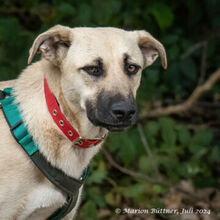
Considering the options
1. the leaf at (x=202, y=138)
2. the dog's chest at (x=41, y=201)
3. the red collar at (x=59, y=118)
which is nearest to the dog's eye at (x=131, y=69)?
the red collar at (x=59, y=118)

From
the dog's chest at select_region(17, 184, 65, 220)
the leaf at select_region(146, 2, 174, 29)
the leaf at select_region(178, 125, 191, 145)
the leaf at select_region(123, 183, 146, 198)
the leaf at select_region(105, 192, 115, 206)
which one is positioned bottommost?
the leaf at select_region(105, 192, 115, 206)

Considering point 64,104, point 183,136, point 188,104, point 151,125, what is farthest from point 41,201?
point 188,104

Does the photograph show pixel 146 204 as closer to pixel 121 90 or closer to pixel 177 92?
pixel 177 92

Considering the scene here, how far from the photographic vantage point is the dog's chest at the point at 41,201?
2723 mm

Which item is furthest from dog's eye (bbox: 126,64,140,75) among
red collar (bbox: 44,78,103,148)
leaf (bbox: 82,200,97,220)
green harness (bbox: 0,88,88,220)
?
leaf (bbox: 82,200,97,220)

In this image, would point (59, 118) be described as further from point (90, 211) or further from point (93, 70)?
point (90, 211)

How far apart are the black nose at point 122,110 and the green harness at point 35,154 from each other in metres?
0.56

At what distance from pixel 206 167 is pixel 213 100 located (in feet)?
4.01

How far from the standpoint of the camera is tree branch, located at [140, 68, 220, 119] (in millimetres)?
5117

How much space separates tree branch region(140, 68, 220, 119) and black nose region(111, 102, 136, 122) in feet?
8.17

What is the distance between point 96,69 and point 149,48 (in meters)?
0.71

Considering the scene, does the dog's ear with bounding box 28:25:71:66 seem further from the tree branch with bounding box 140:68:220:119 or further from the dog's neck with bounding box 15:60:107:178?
the tree branch with bounding box 140:68:220:119

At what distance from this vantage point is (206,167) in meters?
5.21

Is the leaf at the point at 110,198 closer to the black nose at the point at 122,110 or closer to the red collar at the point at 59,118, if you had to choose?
the red collar at the point at 59,118
